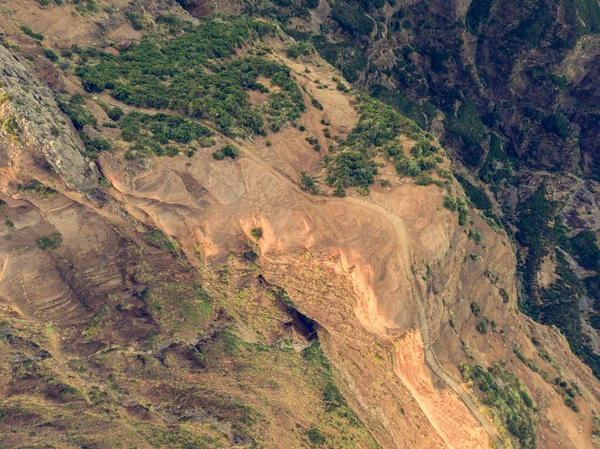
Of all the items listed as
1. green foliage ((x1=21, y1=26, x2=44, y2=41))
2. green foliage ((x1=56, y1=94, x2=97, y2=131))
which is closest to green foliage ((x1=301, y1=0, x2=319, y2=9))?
green foliage ((x1=21, y1=26, x2=44, y2=41))

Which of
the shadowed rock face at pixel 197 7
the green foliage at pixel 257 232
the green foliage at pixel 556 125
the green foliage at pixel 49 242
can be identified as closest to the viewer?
the green foliage at pixel 49 242

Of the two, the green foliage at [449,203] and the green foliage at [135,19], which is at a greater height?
the green foliage at [449,203]

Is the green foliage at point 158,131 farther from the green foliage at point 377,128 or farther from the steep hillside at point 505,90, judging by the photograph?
the steep hillside at point 505,90

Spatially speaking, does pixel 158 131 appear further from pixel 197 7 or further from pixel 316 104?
pixel 197 7

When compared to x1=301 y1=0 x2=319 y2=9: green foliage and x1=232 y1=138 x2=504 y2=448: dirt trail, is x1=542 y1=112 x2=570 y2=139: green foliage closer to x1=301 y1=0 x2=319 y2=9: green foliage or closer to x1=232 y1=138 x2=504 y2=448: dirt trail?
x1=301 y1=0 x2=319 y2=9: green foliage

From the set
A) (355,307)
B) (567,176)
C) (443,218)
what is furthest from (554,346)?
(567,176)

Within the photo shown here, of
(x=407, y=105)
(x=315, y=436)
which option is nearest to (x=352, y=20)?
(x=407, y=105)

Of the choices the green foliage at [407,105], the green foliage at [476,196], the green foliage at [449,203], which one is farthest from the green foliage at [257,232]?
the green foliage at [476,196]
